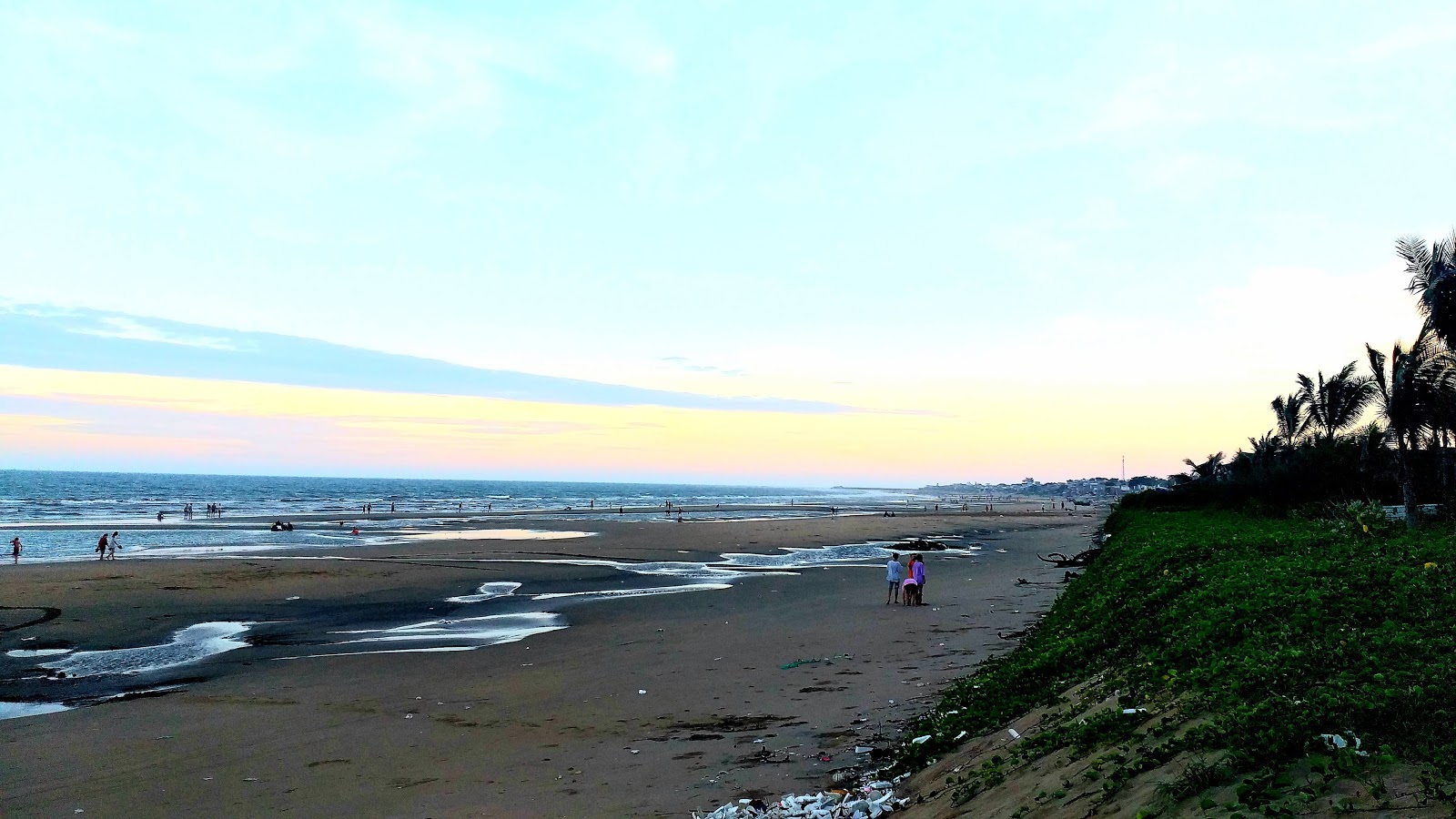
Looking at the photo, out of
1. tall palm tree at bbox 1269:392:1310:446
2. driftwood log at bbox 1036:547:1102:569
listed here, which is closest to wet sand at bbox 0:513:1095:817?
driftwood log at bbox 1036:547:1102:569

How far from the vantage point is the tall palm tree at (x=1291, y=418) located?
56500 mm

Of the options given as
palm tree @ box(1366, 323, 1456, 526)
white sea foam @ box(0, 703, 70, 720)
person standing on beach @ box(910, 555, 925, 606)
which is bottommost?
white sea foam @ box(0, 703, 70, 720)

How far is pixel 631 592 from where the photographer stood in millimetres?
27281

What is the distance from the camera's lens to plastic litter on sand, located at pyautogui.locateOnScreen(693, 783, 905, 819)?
708cm

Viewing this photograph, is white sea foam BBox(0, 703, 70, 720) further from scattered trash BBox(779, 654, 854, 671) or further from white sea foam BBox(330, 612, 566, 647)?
scattered trash BBox(779, 654, 854, 671)

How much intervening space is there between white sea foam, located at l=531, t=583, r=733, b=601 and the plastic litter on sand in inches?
742

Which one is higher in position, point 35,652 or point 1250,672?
point 1250,672

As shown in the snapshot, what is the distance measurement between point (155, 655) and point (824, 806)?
16670mm

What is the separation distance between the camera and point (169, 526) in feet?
196

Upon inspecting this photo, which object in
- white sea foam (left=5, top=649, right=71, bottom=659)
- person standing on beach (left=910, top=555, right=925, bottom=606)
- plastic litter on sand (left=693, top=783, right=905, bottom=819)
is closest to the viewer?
plastic litter on sand (left=693, top=783, right=905, bottom=819)

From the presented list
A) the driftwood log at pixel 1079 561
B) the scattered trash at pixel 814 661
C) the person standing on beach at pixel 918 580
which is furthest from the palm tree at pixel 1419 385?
the scattered trash at pixel 814 661

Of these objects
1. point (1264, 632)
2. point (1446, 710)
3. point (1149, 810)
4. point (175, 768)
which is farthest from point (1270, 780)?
point (175, 768)

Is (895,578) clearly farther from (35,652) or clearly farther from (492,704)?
(35,652)

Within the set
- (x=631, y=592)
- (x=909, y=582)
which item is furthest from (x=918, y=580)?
(x=631, y=592)
